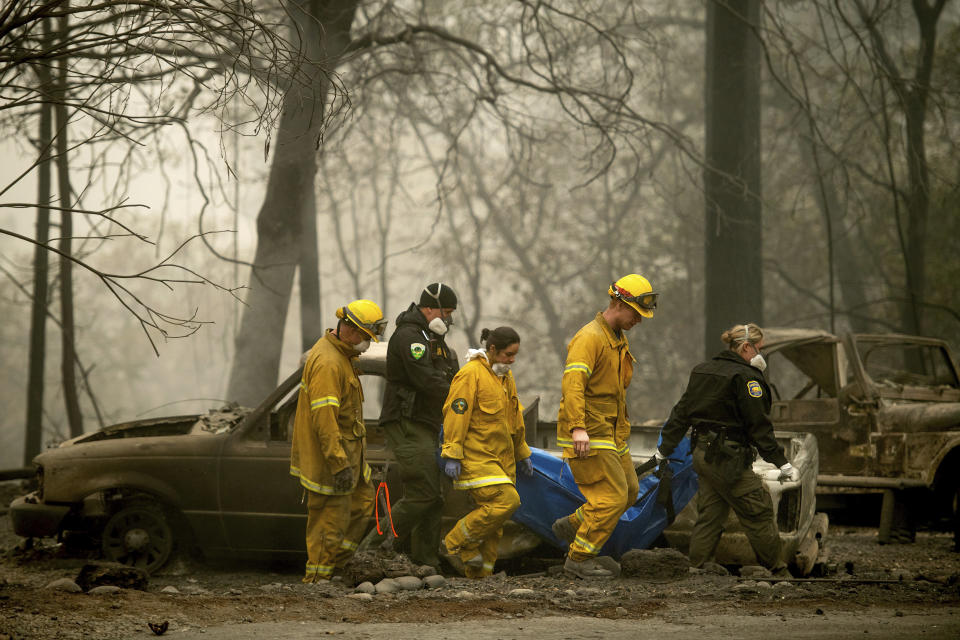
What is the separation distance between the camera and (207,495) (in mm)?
6879

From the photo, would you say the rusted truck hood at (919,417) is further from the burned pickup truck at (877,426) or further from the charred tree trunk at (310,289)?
the charred tree trunk at (310,289)

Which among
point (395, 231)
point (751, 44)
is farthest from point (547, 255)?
point (751, 44)

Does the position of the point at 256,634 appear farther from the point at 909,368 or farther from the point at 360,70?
the point at 909,368

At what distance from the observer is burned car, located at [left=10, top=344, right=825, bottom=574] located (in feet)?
22.1

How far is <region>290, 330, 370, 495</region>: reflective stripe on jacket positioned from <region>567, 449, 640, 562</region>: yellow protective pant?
56.0 inches

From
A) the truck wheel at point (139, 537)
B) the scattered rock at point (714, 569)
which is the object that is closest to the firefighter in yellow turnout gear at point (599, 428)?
the scattered rock at point (714, 569)

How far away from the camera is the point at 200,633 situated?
15.7 feet

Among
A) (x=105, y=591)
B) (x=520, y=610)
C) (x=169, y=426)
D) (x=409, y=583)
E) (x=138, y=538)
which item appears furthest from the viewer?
(x=169, y=426)

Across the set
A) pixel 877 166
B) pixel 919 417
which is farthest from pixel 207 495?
pixel 877 166

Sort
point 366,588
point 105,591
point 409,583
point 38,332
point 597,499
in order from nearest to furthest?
point 105,591 → point 366,588 → point 409,583 → point 597,499 → point 38,332

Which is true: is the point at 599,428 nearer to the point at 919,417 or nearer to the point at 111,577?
the point at 111,577

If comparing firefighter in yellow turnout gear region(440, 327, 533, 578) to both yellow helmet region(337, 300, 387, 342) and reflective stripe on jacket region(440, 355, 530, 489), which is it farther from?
yellow helmet region(337, 300, 387, 342)

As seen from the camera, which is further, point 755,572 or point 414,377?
point 414,377

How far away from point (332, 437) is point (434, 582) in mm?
1079
